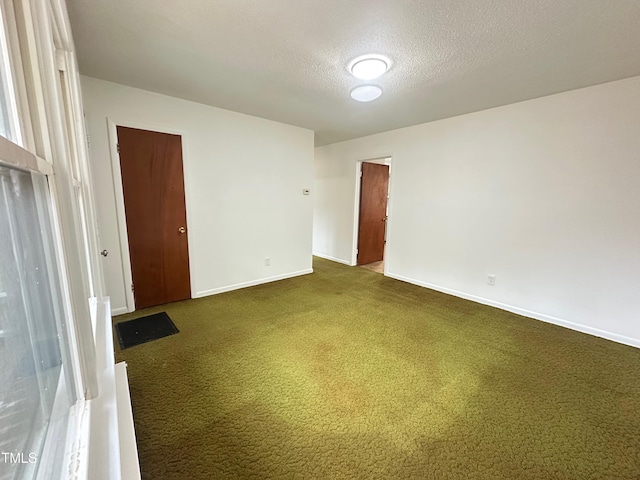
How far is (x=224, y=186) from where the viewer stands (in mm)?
3479

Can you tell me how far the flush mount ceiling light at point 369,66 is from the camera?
6.70 feet

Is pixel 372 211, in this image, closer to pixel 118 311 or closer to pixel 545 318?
pixel 545 318

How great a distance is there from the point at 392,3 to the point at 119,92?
2.75m

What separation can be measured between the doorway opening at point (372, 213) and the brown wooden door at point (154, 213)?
10.3ft

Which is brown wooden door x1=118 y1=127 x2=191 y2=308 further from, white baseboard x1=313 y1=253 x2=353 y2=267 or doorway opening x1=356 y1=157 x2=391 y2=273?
doorway opening x1=356 y1=157 x2=391 y2=273

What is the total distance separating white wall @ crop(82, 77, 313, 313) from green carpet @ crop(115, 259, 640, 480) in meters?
0.87

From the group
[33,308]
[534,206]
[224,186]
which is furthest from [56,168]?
[534,206]

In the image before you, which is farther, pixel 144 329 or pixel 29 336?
pixel 144 329

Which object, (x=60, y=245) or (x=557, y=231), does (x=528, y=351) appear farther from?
(x=60, y=245)

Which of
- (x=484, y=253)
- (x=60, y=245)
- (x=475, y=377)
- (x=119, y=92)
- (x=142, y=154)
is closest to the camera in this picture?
(x=60, y=245)

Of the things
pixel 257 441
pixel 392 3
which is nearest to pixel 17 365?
pixel 257 441

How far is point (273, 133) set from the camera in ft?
12.6

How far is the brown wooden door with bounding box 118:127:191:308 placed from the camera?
2861 mm

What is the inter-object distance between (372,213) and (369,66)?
3418 mm
